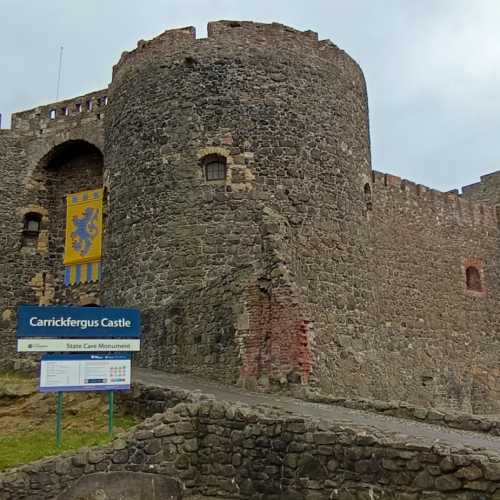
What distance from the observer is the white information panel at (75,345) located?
981 centimetres

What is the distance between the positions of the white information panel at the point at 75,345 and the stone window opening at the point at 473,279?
16.4 meters

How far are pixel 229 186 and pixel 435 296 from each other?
9.95m

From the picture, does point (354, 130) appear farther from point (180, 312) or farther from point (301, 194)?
point (180, 312)

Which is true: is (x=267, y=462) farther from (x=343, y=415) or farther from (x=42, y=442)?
(x=42, y=442)

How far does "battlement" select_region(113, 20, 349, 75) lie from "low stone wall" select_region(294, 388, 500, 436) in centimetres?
879

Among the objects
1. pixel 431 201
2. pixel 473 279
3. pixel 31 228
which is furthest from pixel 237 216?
pixel 473 279

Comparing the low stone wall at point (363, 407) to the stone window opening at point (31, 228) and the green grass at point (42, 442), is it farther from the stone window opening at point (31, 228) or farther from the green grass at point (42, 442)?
the stone window opening at point (31, 228)

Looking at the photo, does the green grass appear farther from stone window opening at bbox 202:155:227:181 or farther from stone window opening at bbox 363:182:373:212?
stone window opening at bbox 363:182:373:212

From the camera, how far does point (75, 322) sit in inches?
401

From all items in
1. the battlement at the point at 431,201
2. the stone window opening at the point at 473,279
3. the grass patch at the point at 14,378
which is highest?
the battlement at the point at 431,201

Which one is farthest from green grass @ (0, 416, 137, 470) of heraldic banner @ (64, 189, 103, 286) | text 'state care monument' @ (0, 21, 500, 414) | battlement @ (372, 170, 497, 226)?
battlement @ (372, 170, 497, 226)

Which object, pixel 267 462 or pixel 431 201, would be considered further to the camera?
pixel 431 201

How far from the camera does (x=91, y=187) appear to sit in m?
20.6

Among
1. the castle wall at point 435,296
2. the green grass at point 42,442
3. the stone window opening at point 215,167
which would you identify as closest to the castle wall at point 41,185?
the stone window opening at point 215,167
